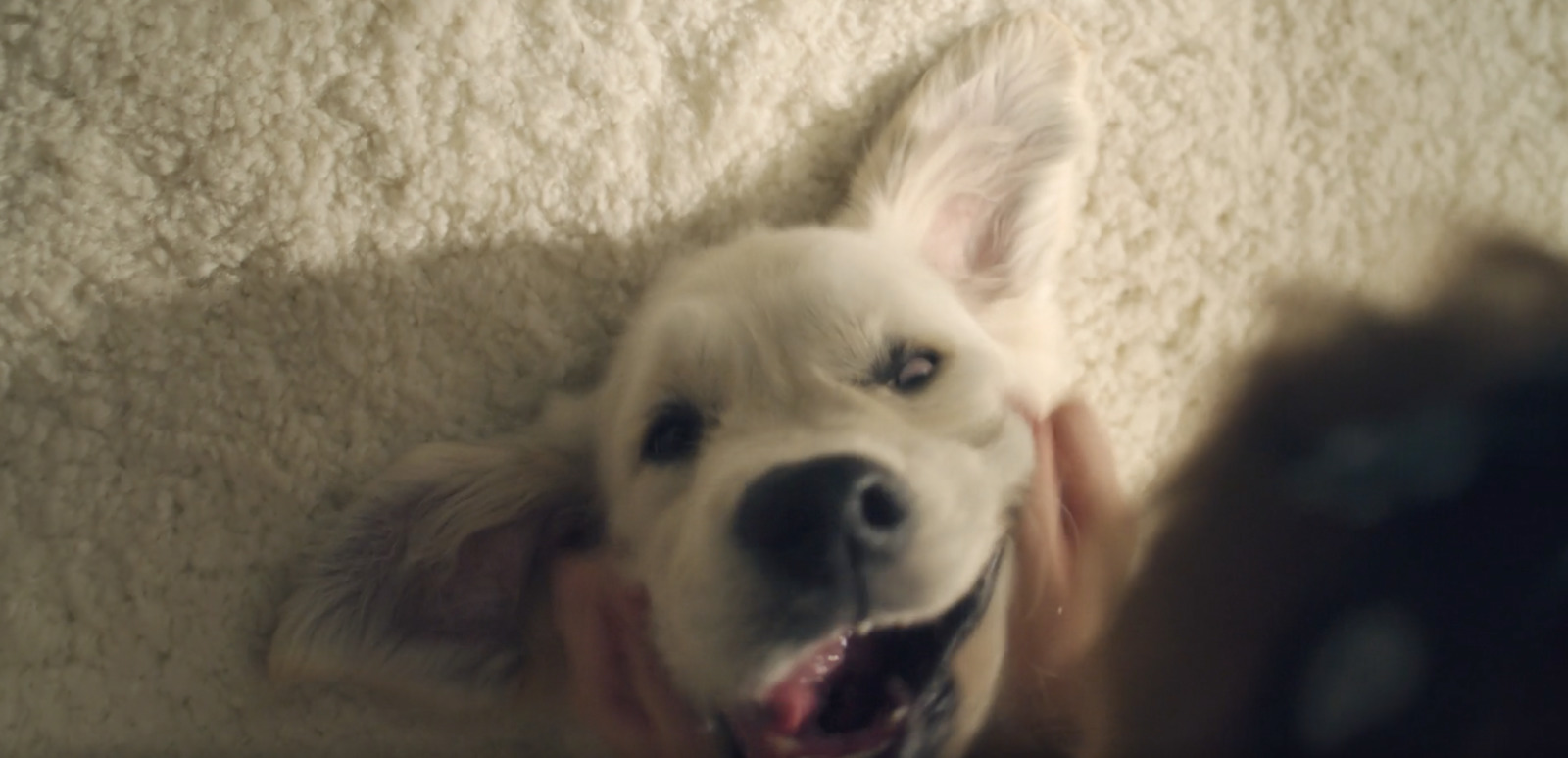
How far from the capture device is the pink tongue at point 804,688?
54cm

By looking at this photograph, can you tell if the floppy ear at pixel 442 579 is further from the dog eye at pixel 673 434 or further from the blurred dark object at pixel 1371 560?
the blurred dark object at pixel 1371 560

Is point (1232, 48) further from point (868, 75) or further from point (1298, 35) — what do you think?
point (868, 75)

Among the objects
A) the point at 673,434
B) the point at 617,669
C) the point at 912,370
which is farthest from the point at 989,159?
the point at 617,669

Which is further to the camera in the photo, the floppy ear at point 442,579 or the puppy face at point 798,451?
the floppy ear at point 442,579

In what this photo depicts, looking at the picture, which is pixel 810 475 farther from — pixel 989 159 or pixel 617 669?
pixel 989 159

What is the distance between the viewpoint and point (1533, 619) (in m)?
0.44

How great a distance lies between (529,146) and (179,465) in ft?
1.10

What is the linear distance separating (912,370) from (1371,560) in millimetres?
316

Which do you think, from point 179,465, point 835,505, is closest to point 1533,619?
point 835,505

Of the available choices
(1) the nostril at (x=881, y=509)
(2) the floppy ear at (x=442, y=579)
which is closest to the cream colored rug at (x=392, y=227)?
(2) the floppy ear at (x=442, y=579)

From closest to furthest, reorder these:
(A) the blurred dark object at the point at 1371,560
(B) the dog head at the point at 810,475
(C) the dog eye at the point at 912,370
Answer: (A) the blurred dark object at the point at 1371,560
(B) the dog head at the point at 810,475
(C) the dog eye at the point at 912,370

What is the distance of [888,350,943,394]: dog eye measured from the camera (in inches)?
27.9

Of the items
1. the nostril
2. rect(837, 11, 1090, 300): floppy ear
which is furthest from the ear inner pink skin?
rect(837, 11, 1090, 300): floppy ear

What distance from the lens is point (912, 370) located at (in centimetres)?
72
